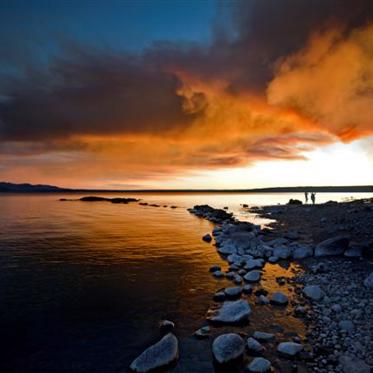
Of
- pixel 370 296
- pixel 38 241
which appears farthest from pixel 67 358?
A: pixel 38 241

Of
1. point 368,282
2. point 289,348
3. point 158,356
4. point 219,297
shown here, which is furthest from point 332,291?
point 158,356

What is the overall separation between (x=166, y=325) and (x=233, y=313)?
252 cm

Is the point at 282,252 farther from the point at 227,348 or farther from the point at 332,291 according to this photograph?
the point at 227,348

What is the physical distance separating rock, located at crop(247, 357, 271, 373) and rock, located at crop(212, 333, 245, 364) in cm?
45

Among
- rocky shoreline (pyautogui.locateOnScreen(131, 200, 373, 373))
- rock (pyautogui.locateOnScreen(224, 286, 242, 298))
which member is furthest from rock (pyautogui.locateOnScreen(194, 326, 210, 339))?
rock (pyautogui.locateOnScreen(224, 286, 242, 298))

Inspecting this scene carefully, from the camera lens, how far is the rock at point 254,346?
8.38 meters

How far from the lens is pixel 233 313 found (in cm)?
1042

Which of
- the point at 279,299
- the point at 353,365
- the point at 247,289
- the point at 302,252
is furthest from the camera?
the point at 302,252

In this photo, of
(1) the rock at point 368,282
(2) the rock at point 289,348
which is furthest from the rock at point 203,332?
(1) the rock at point 368,282

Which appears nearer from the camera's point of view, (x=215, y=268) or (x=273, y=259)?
(x=215, y=268)

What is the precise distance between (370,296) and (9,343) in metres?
13.5

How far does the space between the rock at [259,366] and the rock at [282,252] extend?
12522 mm

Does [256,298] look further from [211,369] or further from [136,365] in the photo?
[136,365]

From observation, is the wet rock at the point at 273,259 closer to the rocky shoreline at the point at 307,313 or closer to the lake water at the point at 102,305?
the rocky shoreline at the point at 307,313
